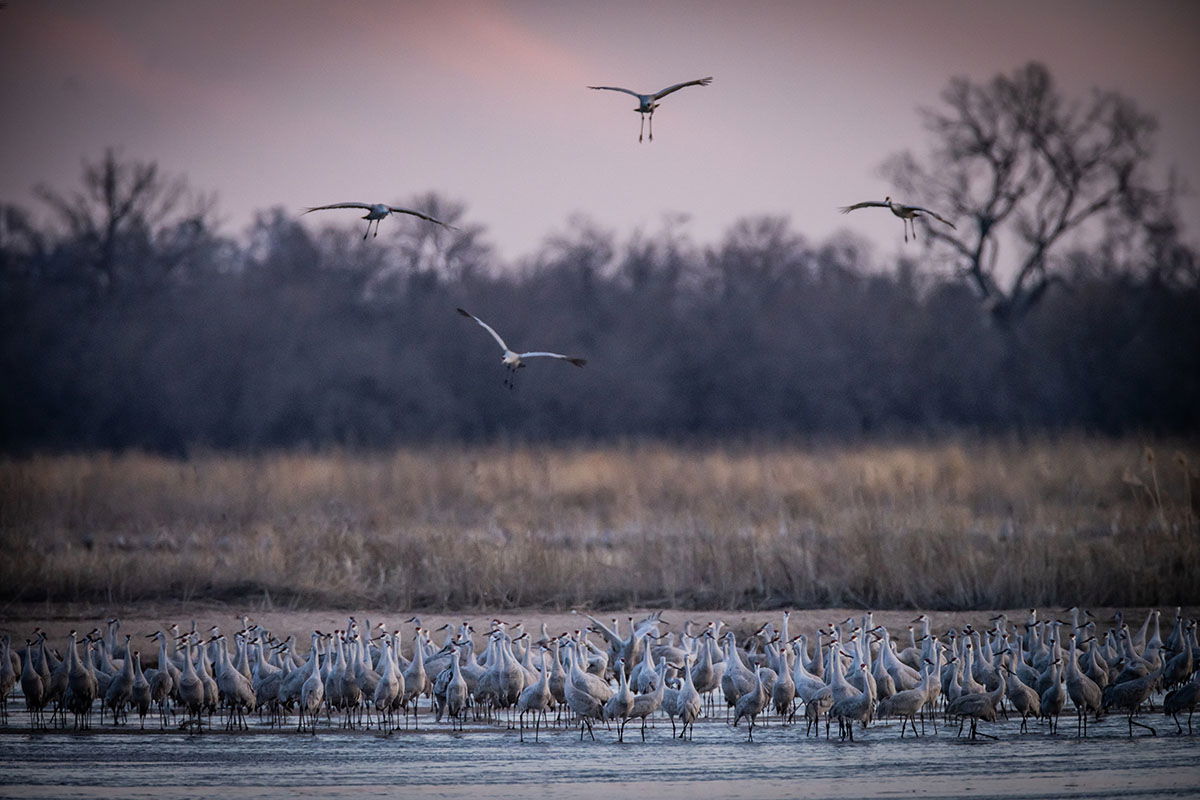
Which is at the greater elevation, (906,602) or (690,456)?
(690,456)

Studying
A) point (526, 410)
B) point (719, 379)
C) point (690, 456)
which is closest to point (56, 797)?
point (690, 456)

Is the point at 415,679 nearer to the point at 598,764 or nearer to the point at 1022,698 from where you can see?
the point at 598,764

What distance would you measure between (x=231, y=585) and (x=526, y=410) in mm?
23059

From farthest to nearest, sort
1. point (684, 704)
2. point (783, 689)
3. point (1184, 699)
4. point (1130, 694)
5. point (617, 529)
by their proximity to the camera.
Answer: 1. point (617, 529)
2. point (1130, 694)
3. point (783, 689)
4. point (1184, 699)
5. point (684, 704)

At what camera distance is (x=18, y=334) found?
4219 cm

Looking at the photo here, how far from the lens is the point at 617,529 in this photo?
23703 millimetres

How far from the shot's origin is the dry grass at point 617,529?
1933cm

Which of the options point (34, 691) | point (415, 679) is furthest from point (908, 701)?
point (34, 691)

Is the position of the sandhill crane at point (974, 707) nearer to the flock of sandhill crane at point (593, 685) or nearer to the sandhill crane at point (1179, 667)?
the flock of sandhill crane at point (593, 685)

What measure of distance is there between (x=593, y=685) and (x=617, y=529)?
10230mm

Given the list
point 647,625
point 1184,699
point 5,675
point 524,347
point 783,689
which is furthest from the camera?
point 524,347

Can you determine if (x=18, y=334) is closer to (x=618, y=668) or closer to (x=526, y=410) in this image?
(x=526, y=410)

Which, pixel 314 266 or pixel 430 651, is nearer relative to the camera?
pixel 430 651

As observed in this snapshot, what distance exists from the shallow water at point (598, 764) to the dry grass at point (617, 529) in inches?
209
